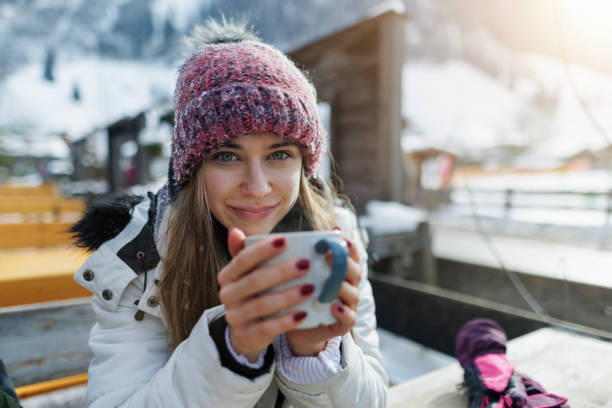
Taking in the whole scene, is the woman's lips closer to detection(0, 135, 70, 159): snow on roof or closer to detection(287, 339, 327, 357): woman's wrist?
detection(287, 339, 327, 357): woman's wrist

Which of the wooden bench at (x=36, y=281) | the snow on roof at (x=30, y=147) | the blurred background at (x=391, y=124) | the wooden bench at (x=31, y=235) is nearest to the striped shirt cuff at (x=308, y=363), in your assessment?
the blurred background at (x=391, y=124)

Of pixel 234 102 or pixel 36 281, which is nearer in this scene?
pixel 234 102

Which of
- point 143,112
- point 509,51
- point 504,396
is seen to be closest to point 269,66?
point 504,396

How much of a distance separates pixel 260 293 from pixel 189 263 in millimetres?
524

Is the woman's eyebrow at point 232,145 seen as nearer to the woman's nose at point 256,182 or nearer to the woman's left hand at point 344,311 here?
the woman's nose at point 256,182

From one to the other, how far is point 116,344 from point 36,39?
919 cm

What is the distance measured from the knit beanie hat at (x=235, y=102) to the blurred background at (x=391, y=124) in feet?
1.08

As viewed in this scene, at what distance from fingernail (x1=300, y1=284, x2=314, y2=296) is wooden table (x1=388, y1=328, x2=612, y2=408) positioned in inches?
27.3

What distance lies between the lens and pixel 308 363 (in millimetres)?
708

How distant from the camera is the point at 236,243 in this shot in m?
0.56

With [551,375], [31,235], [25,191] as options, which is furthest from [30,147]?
[551,375]

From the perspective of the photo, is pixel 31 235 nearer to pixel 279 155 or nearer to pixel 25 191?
pixel 279 155

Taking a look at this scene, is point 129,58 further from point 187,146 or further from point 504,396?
point 504,396

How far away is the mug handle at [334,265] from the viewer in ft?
1.67
